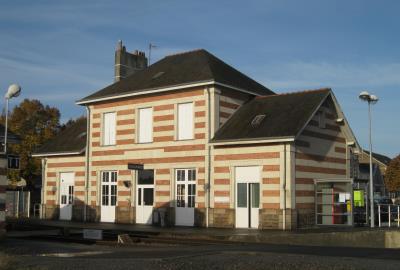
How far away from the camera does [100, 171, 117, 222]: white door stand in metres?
31.5

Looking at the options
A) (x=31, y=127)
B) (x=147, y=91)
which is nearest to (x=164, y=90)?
(x=147, y=91)

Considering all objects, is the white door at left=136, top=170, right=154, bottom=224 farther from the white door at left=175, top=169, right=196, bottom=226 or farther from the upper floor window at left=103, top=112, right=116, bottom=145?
the upper floor window at left=103, top=112, right=116, bottom=145

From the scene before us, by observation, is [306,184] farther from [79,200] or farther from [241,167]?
[79,200]

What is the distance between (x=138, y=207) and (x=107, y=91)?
710 centimetres

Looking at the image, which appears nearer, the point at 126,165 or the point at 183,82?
the point at 183,82

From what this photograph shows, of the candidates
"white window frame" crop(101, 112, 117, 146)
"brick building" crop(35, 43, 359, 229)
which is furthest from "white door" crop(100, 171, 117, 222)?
"white window frame" crop(101, 112, 117, 146)

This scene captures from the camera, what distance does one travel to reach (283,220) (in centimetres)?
2483

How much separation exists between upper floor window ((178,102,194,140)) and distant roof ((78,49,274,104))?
4.00ft

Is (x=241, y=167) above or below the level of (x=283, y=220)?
above

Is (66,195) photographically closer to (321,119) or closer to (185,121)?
(185,121)

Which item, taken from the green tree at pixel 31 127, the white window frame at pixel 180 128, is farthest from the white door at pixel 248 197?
the green tree at pixel 31 127

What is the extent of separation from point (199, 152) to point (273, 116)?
4.03 m

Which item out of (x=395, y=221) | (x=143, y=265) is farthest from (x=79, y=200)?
(x=143, y=265)

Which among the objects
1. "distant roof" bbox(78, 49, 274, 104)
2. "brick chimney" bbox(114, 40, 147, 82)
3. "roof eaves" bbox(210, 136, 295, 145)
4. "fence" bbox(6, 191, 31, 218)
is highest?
"brick chimney" bbox(114, 40, 147, 82)
